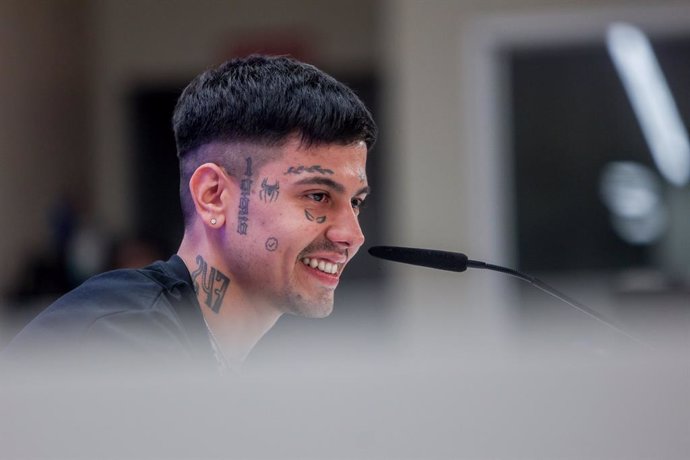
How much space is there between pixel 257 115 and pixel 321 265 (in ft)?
0.47

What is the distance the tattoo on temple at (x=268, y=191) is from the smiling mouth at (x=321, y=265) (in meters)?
0.06

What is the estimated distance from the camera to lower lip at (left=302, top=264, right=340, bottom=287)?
3.40 ft

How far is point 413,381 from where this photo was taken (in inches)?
31.8

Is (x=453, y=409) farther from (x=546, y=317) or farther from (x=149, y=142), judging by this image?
(x=546, y=317)

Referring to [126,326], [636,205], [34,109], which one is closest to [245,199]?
[126,326]

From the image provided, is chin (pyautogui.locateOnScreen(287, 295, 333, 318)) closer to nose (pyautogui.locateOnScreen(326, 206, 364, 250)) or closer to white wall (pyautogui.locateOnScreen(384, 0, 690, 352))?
nose (pyautogui.locateOnScreen(326, 206, 364, 250))

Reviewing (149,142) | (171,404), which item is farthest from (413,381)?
(149,142)

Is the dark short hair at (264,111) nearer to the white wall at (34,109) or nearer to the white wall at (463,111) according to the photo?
the white wall at (34,109)

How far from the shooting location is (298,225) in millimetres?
1031

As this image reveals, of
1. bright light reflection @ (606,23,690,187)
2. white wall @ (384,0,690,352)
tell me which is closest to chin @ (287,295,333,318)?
white wall @ (384,0,690,352)

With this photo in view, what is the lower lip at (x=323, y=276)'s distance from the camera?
3.40ft

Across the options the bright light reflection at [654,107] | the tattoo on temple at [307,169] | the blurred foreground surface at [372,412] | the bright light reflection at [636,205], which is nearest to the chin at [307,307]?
the tattoo on temple at [307,169]

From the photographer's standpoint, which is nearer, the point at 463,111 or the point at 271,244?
the point at 271,244

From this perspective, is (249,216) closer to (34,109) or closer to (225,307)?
(225,307)
